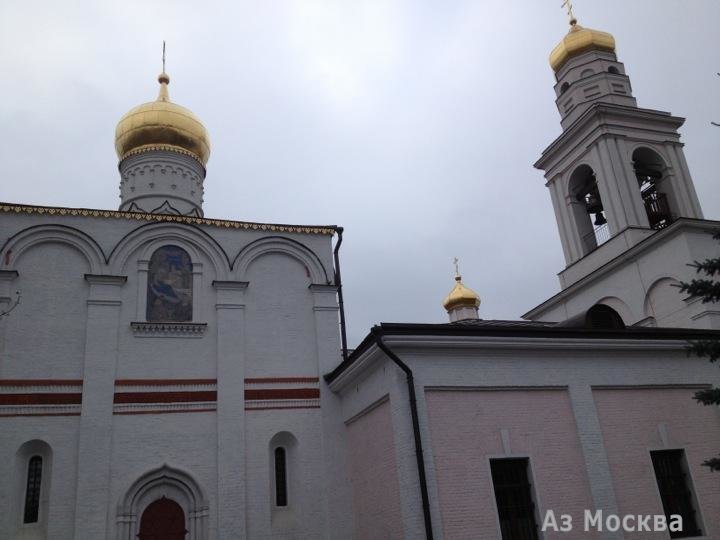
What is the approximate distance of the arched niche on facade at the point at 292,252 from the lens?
14.3 m

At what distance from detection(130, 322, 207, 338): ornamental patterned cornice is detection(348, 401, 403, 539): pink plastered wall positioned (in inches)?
145

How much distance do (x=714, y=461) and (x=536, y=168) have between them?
13.9 metres

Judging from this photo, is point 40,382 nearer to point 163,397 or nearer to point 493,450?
point 163,397

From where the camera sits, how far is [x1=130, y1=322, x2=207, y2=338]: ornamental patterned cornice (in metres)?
12.9

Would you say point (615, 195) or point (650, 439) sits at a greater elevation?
point (615, 195)

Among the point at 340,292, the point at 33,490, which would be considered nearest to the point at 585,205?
the point at 340,292

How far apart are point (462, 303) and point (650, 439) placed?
43.5ft

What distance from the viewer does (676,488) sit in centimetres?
1173

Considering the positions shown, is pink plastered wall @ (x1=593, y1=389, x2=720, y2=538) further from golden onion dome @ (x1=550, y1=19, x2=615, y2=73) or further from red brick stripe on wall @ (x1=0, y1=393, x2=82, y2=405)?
golden onion dome @ (x1=550, y1=19, x2=615, y2=73)

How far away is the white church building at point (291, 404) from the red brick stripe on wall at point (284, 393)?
46 mm

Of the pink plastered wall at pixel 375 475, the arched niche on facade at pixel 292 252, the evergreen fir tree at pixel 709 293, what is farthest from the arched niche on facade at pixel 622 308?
the pink plastered wall at pixel 375 475

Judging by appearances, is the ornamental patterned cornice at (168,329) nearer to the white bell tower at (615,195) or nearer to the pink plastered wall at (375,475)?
the pink plastered wall at (375,475)

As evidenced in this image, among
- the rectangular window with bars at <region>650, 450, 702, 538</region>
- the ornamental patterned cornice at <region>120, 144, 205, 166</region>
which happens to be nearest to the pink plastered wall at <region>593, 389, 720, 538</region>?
the rectangular window with bars at <region>650, 450, 702, 538</region>

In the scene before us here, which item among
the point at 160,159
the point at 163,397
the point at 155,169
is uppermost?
the point at 160,159
